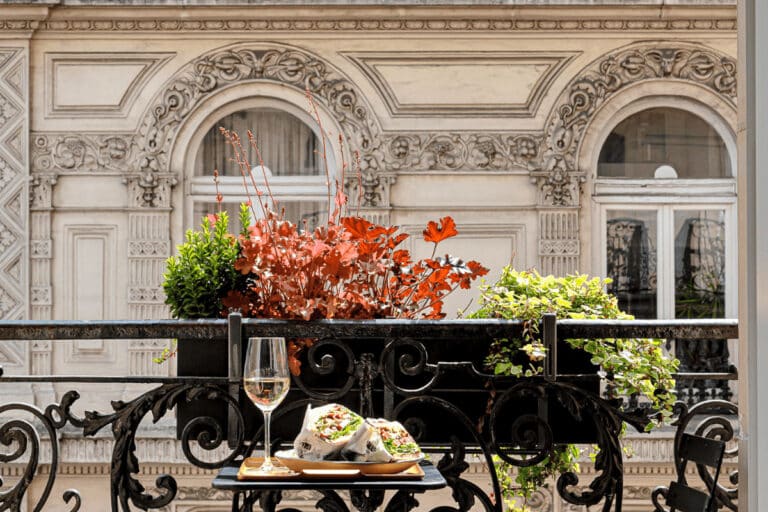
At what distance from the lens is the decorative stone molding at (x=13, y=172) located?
8.74 meters

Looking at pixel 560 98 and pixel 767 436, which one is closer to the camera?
pixel 767 436

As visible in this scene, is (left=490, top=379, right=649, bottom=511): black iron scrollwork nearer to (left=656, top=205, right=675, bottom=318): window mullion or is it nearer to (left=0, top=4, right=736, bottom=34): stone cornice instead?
(left=0, top=4, right=736, bottom=34): stone cornice

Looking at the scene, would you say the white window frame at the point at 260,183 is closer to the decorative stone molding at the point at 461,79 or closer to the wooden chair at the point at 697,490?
the decorative stone molding at the point at 461,79

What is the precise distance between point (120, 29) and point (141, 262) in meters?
2.10

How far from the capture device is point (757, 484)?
133 cm

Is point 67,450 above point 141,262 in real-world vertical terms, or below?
below

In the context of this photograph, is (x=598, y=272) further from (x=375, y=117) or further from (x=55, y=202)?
(x=55, y=202)

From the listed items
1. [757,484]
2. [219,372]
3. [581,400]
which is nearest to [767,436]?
[757,484]

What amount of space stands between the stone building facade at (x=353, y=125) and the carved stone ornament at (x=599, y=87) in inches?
0.6

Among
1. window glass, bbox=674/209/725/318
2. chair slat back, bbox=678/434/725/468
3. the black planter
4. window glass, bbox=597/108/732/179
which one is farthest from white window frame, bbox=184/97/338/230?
chair slat back, bbox=678/434/725/468

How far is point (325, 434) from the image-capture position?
2.13 metres

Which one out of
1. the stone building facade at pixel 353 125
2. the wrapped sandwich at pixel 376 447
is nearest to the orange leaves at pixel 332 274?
the wrapped sandwich at pixel 376 447

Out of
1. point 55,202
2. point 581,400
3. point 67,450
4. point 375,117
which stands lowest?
point 67,450

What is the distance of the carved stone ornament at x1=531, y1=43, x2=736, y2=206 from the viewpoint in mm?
8742
